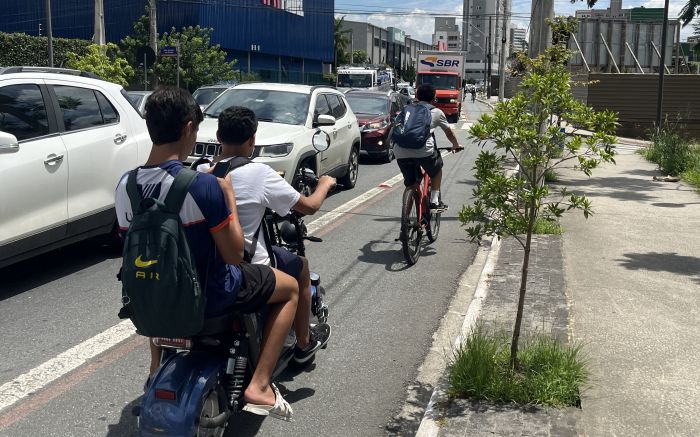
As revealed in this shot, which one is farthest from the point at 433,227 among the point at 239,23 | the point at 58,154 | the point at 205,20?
the point at 239,23

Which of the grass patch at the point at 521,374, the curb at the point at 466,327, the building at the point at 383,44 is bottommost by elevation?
the curb at the point at 466,327

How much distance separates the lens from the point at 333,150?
→ 12305 mm

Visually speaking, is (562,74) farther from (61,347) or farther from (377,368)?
(61,347)

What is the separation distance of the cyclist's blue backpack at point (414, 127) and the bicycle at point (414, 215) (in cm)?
35

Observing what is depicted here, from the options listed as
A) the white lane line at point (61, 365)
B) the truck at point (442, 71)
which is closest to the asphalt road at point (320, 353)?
the white lane line at point (61, 365)

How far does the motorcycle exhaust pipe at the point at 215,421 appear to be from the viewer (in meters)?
3.42

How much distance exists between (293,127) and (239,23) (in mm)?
45614

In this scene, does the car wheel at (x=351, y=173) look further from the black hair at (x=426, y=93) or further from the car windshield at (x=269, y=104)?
the black hair at (x=426, y=93)

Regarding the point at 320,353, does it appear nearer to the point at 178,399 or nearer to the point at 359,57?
the point at 178,399

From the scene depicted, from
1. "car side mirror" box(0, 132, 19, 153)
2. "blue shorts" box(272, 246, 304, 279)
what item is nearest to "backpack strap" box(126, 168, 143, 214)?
"blue shorts" box(272, 246, 304, 279)

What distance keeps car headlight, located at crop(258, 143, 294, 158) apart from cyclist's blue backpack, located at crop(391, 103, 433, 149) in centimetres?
214

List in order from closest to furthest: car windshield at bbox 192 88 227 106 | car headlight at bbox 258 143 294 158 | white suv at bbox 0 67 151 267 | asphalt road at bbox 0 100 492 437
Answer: asphalt road at bbox 0 100 492 437
white suv at bbox 0 67 151 267
car headlight at bbox 258 143 294 158
car windshield at bbox 192 88 227 106

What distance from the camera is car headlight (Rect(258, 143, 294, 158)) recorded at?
988 centimetres

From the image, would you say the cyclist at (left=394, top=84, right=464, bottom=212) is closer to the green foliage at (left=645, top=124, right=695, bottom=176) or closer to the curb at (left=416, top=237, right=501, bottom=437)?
the curb at (left=416, top=237, right=501, bottom=437)
